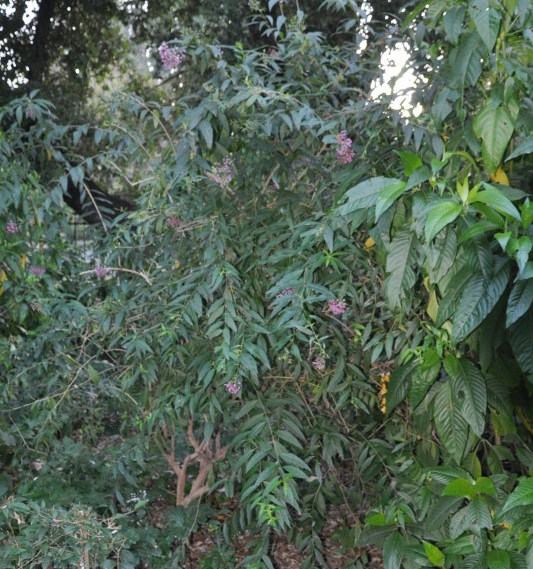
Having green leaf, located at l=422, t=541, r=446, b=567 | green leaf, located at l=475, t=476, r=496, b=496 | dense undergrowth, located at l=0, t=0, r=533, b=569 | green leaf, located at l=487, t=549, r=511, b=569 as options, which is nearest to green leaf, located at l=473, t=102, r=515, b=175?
dense undergrowth, located at l=0, t=0, r=533, b=569

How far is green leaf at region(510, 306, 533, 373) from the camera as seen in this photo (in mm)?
1565

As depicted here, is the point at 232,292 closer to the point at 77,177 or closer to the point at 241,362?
the point at 241,362

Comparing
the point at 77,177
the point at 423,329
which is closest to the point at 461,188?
the point at 423,329

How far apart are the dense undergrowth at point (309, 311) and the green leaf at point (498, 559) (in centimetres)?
3

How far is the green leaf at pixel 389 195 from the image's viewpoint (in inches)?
61.6

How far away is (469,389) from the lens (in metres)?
1.91

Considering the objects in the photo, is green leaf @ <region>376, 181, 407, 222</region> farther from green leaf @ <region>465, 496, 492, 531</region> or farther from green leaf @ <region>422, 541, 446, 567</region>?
green leaf @ <region>422, 541, 446, 567</region>

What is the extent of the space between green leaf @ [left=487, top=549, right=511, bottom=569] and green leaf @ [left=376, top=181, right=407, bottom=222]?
88 cm

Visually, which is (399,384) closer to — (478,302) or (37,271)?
(478,302)

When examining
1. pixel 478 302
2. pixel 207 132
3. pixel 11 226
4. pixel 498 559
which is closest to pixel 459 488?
pixel 498 559

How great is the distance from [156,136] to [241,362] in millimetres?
977

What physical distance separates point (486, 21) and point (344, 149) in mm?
908

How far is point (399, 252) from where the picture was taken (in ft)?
5.75

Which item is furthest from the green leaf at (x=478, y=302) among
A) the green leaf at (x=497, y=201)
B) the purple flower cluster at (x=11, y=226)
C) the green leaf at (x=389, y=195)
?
the purple flower cluster at (x=11, y=226)
